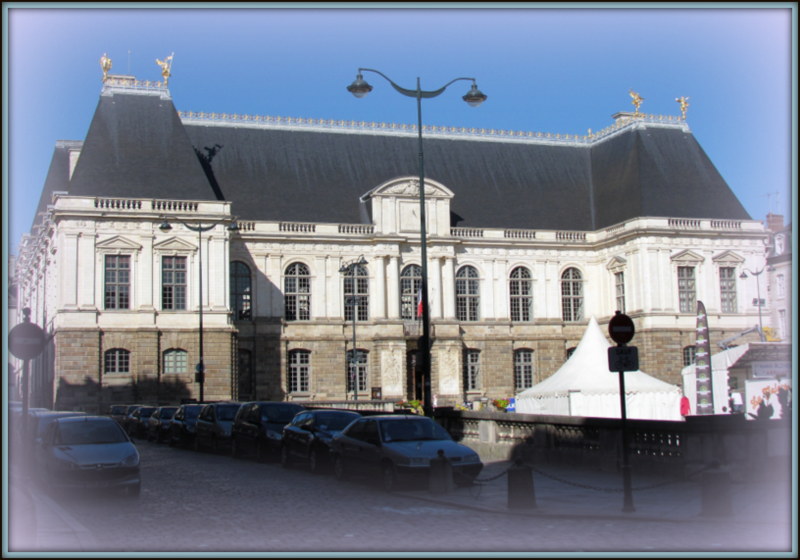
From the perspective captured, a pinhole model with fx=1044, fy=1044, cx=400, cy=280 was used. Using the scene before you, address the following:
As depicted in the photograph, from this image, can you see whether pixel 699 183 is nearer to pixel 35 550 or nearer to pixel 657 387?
pixel 657 387

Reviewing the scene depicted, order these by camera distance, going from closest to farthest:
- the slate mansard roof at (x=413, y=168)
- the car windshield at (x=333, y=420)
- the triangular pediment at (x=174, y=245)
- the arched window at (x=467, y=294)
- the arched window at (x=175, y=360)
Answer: the car windshield at (x=333, y=420) < the arched window at (x=175, y=360) < the triangular pediment at (x=174, y=245) < the slate mansard roof at (x=413, y=168) < the arched window at (x=467, y=294)

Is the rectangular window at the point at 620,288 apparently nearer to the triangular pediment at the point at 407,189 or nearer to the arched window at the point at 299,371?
the triangular pediment at the point at 407,189

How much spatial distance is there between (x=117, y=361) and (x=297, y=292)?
11.4 m

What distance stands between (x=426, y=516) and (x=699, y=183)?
49.1 meters

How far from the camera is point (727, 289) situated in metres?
58.8

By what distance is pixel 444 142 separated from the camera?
64.0 m

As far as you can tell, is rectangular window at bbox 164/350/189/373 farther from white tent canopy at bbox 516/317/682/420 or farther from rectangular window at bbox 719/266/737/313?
rectangular window at bbox 719/266/737/313

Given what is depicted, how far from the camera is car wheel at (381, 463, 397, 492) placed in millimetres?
19141

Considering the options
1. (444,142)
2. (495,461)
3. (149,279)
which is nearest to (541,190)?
(444,142)

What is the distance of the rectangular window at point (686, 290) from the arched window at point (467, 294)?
36.9 ft

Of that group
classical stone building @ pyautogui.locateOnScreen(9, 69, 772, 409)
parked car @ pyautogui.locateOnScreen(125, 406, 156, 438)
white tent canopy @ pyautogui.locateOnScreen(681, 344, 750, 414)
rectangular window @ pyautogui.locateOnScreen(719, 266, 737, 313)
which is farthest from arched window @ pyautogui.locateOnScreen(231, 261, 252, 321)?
rectangular window @ pyautogui.locateOnScreen(719, 266, 737, 313)

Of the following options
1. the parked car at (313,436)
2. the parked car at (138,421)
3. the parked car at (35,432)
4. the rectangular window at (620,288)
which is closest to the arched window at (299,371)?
the parked car at (138,421)

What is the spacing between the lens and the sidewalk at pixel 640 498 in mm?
15000

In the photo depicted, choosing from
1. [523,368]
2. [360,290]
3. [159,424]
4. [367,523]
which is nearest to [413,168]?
[360,290]
